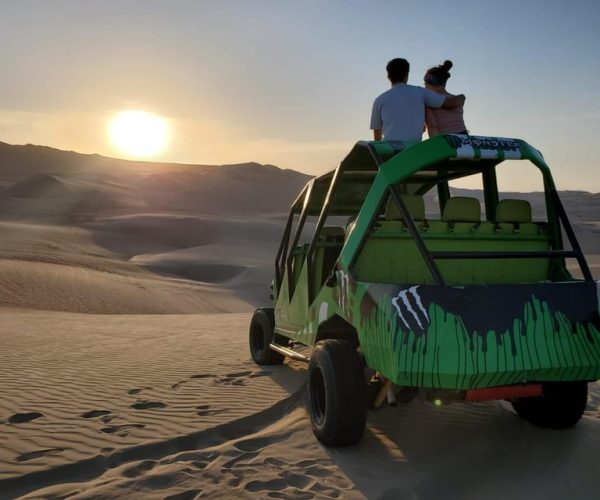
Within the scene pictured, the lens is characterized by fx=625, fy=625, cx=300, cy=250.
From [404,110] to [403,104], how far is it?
5 centimetres

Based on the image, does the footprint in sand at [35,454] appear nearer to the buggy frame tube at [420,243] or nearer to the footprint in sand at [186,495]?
the footprint in sand at [186,495]

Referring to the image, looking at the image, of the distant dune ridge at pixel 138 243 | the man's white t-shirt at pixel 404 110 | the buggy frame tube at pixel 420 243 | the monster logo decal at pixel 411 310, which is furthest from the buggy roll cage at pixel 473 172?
the distant dune ridge at pixel 138 243

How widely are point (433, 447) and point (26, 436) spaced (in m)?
3.21

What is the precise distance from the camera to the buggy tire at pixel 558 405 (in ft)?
15.9

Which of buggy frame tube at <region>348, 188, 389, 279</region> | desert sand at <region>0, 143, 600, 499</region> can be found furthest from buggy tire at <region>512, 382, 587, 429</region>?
buggy frame tube at <region>348, 188, 389, 279</region>

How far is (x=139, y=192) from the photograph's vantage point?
7138 centimetres

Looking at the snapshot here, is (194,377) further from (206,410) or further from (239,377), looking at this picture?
(206,410)

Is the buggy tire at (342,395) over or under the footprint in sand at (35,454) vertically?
over

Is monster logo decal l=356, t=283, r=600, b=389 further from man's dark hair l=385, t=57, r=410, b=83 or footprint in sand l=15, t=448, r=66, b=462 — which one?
footprint in sand l=15, t=448, r=66, b=462

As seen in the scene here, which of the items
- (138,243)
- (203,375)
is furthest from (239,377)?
(138,243)

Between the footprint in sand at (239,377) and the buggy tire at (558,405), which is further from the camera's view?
the footprint in sand at (239,377)

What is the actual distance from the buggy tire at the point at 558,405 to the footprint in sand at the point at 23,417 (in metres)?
4.30

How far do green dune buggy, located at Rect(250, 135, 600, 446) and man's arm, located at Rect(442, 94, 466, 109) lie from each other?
0.58 meters

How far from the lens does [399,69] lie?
5508mm
